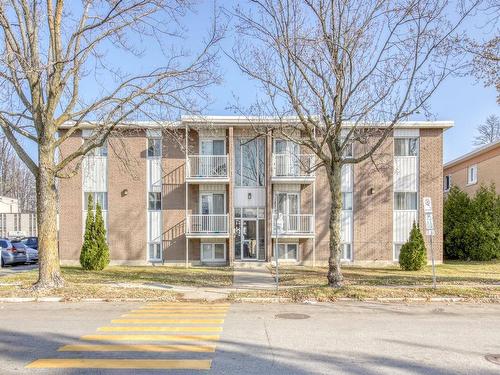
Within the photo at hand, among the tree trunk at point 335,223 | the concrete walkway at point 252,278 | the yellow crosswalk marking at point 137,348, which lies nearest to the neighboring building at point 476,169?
the concrete walkway at point 252,278

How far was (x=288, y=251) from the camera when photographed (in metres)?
22.2

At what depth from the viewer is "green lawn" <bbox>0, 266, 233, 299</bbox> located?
1238cm

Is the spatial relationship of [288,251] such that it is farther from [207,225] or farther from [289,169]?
[207,225]

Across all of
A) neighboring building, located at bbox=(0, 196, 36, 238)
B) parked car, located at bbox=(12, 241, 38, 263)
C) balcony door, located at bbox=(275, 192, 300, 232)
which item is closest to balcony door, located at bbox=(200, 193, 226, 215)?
balcony door, located at bbox=(275, 192, 300, 232)

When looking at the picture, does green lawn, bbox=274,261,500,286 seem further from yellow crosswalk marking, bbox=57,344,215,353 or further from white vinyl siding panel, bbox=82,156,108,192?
white vinyl siding panel, bbox=82,156,108,192

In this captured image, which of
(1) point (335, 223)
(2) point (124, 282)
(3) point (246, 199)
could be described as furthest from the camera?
(3) point (246, 199)

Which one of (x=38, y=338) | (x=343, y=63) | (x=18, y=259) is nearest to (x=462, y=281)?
(x=343, y=63)

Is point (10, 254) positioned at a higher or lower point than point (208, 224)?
lower

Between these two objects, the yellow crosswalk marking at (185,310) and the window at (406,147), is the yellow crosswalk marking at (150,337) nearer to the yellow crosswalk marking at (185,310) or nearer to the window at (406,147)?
the yellow crosswalk marking at (185,310)

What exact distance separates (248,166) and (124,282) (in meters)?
9.52

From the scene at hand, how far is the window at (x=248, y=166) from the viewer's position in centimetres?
2222

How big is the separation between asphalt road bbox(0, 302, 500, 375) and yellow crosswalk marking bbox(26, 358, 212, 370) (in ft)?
0.04

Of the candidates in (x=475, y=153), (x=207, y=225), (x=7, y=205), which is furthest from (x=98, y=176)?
(x=7, y=205)

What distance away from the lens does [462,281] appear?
50.3 feet
